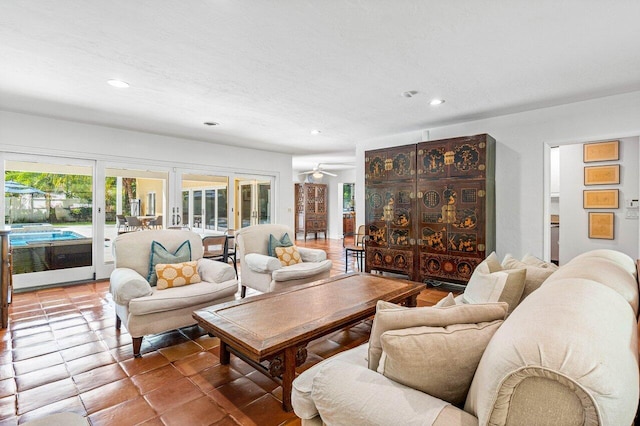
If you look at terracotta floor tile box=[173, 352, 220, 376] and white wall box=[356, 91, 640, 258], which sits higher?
white wall box=[356, 91, 640, 258]

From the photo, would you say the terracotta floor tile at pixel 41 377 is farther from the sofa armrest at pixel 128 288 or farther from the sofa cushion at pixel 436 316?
the sofa cushion at pixel 436 316

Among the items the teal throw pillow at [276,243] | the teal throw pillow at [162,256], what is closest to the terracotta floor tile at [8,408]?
the teal throw pillow at [162,256]

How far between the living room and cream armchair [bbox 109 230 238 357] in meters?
1.59

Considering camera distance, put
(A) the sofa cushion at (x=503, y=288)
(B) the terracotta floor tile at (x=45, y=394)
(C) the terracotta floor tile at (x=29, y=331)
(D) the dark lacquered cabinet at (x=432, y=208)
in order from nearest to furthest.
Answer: (A) the sofa cushion at (x=503, y=288) < (B) the terracotta floor tile at (x=45, y=394) < (C) the terracotta floor tile at (x=29, y=331) < (D) the dark lacquered cabinet at (x=432, y=208)

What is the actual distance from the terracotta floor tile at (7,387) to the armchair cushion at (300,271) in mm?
2087

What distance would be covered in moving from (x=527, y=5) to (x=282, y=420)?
2.84 meters

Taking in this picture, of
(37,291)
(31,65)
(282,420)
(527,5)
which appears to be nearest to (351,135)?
(527,5)

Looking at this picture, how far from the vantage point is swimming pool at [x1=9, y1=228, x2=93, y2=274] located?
14.4ft

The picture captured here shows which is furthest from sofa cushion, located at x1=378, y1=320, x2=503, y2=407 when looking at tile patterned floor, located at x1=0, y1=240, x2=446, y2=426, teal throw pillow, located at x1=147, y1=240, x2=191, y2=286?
teal throw pillow, located at x1=147, y1=240, x2=191, y2=286

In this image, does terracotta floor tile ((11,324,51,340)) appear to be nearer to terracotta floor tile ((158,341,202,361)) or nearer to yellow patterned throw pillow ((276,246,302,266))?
terracotta floor tile ((158,341,202,361))

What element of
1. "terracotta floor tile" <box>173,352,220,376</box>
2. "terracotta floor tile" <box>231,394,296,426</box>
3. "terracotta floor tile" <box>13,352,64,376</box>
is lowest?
"terracotta floor tile" <box>231,394,296,426</box>

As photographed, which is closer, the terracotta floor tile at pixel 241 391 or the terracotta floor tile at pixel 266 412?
the terracotta floor tile at pixel 266 412

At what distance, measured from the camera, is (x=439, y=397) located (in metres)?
1.05

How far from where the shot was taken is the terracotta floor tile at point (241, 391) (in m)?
1.94
